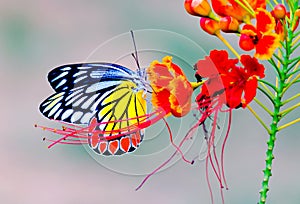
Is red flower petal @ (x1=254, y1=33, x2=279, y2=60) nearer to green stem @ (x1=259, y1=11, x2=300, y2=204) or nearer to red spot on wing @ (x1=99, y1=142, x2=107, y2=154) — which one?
green stem @ (x1=259, y1=11, x2=300, y2=204)

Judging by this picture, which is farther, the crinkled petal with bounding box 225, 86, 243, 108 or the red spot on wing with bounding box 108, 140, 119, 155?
the red spot on wing with bounding box 108, 140, 119, 155

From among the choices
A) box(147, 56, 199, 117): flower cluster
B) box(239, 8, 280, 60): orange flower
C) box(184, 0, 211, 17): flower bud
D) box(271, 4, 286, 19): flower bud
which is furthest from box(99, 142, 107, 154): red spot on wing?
box(271, 4, 286, 19): flower bud

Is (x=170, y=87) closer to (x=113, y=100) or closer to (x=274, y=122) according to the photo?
(x=274, y=122)

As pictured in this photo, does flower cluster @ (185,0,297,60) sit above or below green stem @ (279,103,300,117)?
above

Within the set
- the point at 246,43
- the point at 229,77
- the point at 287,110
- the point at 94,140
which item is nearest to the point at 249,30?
the point at 246,43

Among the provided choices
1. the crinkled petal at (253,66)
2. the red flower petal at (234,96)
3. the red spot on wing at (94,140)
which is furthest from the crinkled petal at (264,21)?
the red spot on wing at (94,140)

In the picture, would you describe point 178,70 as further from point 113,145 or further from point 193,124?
point 113,145
